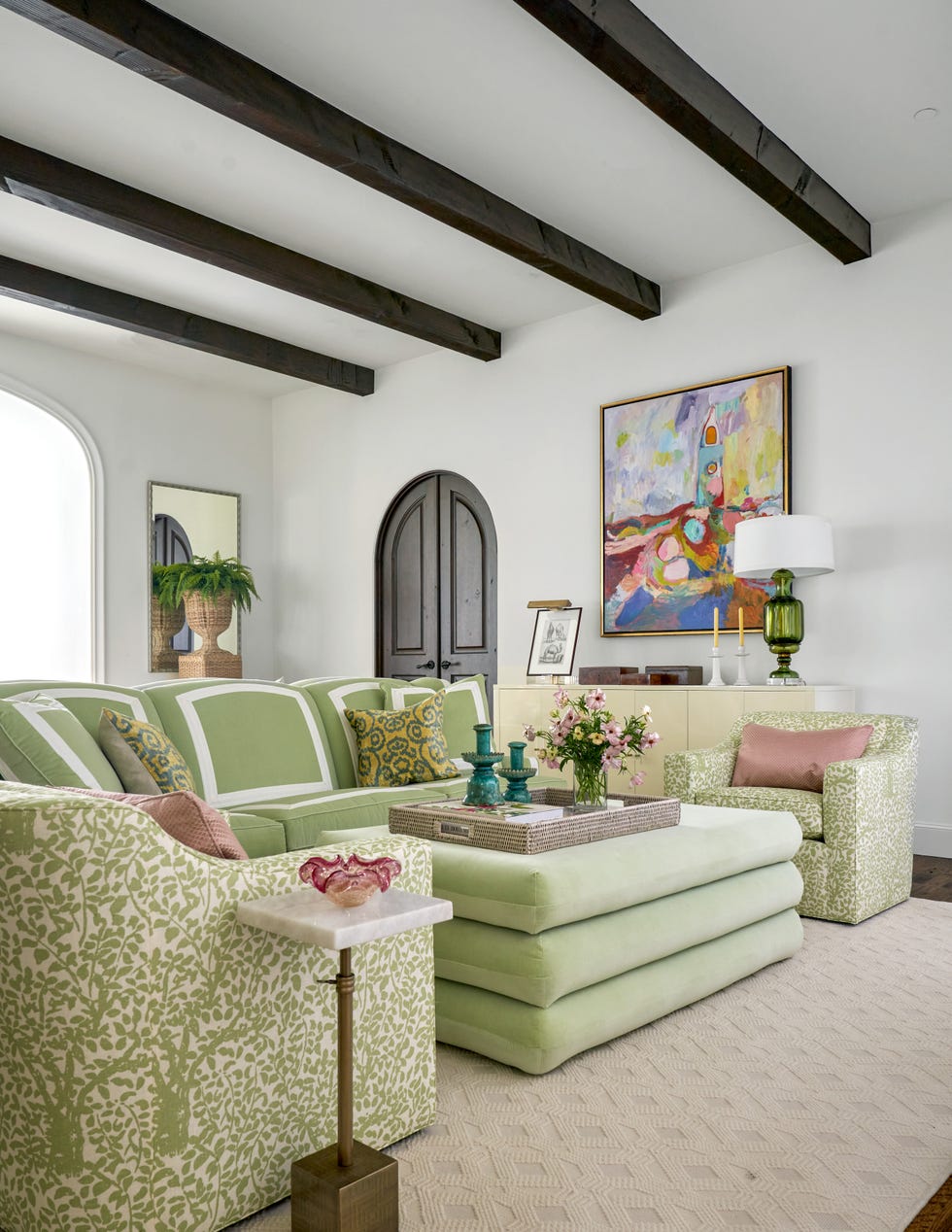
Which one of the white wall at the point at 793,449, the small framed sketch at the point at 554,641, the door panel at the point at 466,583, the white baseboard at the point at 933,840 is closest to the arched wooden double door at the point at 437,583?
the door panel at the point at 466,583

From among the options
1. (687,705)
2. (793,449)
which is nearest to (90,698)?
(687,705)

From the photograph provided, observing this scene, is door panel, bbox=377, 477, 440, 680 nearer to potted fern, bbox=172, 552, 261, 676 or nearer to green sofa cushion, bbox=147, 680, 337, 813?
potted fern, bbox=172, 552, 261, 676

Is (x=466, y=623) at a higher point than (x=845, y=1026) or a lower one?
higher

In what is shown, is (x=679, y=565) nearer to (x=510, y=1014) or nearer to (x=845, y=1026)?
(x=845, y=1026)

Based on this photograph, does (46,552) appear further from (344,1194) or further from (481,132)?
(344,1194)

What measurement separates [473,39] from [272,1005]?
3.14m

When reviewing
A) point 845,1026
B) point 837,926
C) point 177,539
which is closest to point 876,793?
point 837,926

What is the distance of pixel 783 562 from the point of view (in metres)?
4.38

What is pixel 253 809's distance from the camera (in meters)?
3.24

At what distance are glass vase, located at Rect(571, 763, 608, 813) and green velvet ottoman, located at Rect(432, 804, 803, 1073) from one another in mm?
187

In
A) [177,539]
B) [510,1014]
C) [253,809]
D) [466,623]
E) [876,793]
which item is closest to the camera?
[510,1014]

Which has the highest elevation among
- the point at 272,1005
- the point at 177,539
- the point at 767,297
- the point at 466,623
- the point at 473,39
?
the point at 473,39

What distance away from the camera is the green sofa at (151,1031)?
4.68 feet

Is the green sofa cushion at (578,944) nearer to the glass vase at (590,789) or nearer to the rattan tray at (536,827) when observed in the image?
the rattan tray at (536,827)
